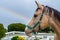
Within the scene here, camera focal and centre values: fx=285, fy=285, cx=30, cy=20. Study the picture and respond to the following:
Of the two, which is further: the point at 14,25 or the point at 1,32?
the point at 14,25

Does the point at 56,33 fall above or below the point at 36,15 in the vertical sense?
below

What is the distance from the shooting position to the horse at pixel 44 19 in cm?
567

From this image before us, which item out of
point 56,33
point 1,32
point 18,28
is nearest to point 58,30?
point 56,33

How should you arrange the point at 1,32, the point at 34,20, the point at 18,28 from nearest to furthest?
the point at 34,20 → the point at 1,32 → the point at 18,28

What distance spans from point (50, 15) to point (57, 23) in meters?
0.22

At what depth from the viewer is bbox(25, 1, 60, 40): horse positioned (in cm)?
567

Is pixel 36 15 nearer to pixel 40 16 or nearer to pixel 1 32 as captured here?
pixel 40 16

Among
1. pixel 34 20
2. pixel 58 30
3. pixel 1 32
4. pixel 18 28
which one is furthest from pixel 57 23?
pixel 18 28

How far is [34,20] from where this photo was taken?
5.68 meters

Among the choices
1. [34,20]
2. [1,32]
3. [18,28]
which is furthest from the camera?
[18,28]

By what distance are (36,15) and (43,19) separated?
0.17 metres

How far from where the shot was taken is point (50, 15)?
584cm

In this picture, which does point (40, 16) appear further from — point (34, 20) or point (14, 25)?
point (14, 25)

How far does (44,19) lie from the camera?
5.75 metres
